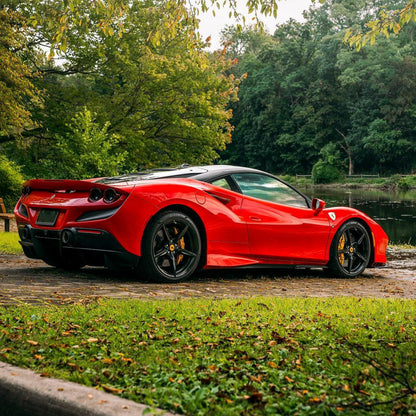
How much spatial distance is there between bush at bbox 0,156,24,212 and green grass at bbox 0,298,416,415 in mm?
18537

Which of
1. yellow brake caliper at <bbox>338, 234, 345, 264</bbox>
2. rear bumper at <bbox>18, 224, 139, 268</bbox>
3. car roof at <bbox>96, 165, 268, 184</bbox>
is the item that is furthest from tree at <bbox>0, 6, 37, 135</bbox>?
yellow brake caliper at <bbox>338, 234, 345, 264</bbox>

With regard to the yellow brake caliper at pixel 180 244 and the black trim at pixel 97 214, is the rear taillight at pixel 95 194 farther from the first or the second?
the yellow brake caliper at pixel 180 244

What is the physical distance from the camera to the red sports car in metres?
6.57

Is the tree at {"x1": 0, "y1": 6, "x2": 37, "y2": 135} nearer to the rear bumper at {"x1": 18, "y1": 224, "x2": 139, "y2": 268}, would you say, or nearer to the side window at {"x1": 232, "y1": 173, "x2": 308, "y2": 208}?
the side window at {"x1": 232, "y1": 173, "x2": 308, "y2": 208}

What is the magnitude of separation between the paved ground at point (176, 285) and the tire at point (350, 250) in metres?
0.17

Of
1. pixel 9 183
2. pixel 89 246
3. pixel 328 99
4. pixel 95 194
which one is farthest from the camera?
pixel 328 99

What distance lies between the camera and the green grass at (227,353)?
3.19 metres

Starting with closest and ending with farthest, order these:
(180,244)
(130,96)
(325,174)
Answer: (180,244)
(130,96)
(325,174)

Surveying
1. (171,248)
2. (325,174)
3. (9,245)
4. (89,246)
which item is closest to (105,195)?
(89,246)

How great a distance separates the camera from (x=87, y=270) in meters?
8.00

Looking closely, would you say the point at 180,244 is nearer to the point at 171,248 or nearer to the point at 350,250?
the point at 171,248

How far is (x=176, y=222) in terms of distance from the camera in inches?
270

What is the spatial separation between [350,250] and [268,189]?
1814 mm

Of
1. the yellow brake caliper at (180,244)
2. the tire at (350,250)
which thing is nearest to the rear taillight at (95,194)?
the yellow brake caliper at (180,244)
